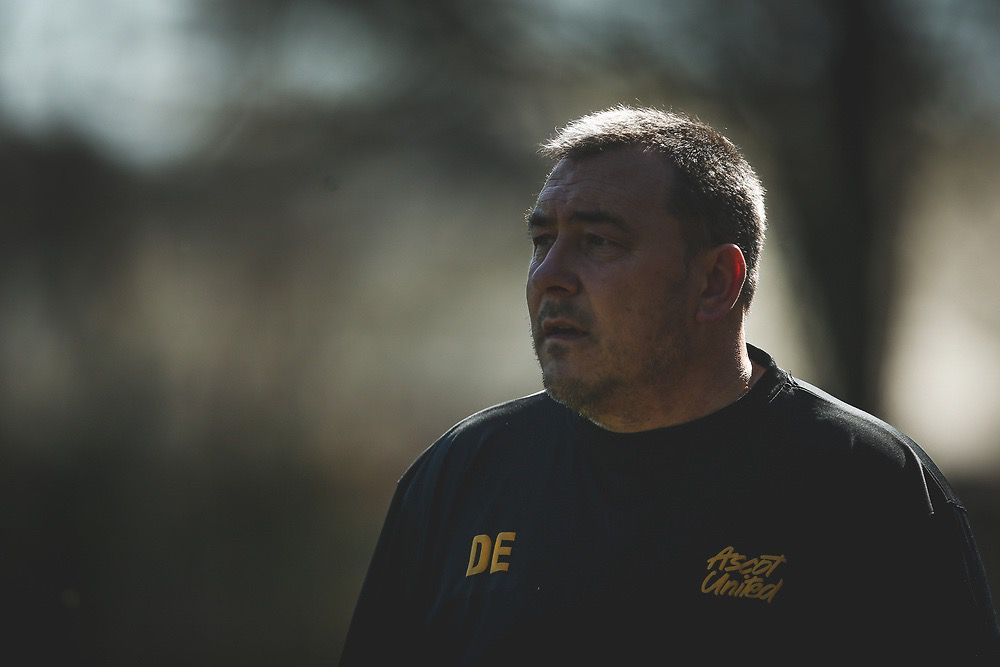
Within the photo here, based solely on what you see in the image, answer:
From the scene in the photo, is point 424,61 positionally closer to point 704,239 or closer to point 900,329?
point 900,329

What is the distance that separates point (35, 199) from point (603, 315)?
509 centimetres

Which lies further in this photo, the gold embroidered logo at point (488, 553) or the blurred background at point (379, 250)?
the blurred background at point (379, 250)

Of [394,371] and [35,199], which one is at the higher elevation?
[35,199]

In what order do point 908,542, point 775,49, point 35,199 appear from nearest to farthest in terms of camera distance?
point 908,542 → point 35,199 → point 775,49

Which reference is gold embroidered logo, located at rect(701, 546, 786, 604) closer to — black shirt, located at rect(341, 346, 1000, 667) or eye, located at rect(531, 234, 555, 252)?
black shirt, located at rect(341, 346, 1000, 667)

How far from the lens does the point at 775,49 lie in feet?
20.4

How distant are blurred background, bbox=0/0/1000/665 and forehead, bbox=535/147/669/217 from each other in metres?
4.00

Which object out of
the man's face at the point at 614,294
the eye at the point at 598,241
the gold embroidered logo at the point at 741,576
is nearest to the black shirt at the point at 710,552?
the gold embroidered logo at the point at 741,576

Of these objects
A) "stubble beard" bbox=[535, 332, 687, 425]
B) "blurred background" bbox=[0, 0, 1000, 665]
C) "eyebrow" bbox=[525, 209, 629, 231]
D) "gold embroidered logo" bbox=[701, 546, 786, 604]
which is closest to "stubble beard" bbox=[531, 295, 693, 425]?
"stubble beard" bbox=[535, 332, 687, 425]

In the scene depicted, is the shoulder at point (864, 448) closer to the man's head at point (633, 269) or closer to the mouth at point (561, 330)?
the man's head at point (633, 269)

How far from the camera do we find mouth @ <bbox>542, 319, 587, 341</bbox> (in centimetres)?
183

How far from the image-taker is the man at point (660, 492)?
1618 mm

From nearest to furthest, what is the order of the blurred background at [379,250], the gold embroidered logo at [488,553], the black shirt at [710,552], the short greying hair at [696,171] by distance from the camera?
1. the black shirt at [710,552]
2. the gold embroidered logo at [488,553]
3. the short greying hair at [696,171]
4. the blurred background at [379,250]

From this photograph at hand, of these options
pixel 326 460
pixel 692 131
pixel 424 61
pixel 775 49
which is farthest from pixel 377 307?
pixel 692 131
